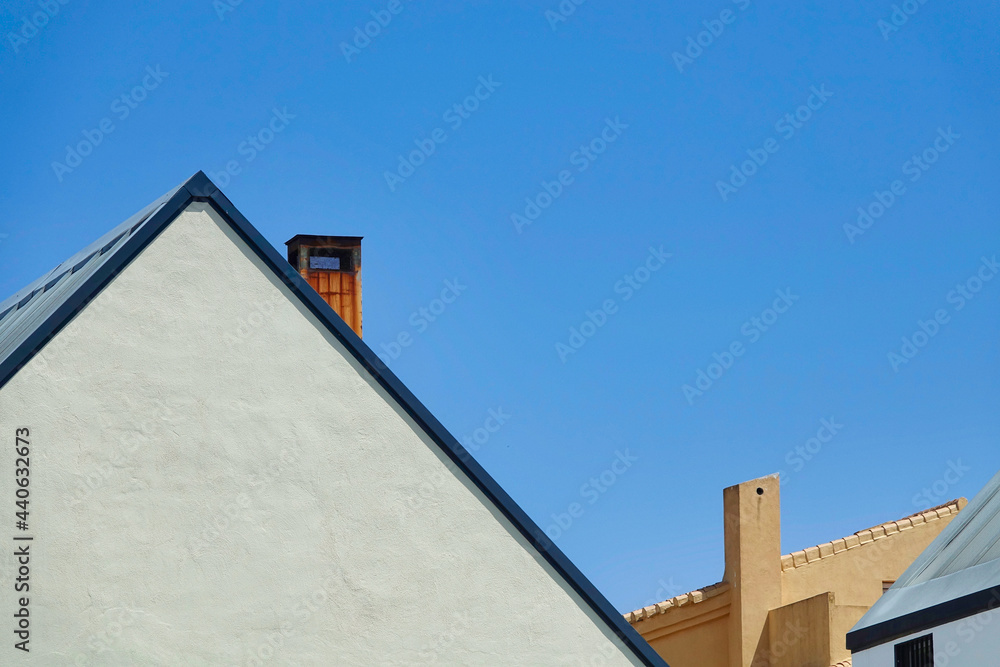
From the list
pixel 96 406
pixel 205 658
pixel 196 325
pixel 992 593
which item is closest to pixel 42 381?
pixel 96 406

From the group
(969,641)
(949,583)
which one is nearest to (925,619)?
(949,583)

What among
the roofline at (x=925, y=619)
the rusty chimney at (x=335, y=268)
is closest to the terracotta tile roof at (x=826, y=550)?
the roofline at (x=925, y=619)

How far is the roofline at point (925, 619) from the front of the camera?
15180mm

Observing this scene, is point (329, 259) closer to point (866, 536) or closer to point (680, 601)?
point (680, 601)

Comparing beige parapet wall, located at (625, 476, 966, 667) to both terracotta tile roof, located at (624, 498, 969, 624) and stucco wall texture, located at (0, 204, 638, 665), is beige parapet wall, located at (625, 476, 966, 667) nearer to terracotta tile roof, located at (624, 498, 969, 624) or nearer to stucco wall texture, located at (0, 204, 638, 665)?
terracotta tile roof, located at (624, 498, 969, 624)

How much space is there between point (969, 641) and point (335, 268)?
9469 millimetres

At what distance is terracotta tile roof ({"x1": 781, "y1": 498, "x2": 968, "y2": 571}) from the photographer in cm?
2628

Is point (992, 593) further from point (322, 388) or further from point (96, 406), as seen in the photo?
point (96, 406)

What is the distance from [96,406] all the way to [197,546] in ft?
5.25

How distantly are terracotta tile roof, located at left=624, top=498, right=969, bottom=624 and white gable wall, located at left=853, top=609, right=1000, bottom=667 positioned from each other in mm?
8605

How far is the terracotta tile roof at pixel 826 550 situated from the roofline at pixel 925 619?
6787mm

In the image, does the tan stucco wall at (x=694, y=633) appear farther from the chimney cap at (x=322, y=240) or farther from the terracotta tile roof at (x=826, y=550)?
the chimney cap at (x=322, y=240)

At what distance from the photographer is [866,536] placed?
2689cm

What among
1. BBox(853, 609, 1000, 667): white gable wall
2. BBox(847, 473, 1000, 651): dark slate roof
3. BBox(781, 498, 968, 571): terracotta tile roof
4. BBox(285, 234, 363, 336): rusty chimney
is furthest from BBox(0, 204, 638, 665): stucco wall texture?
BBox(781, 498, 968, 571): terracotta tile roof
